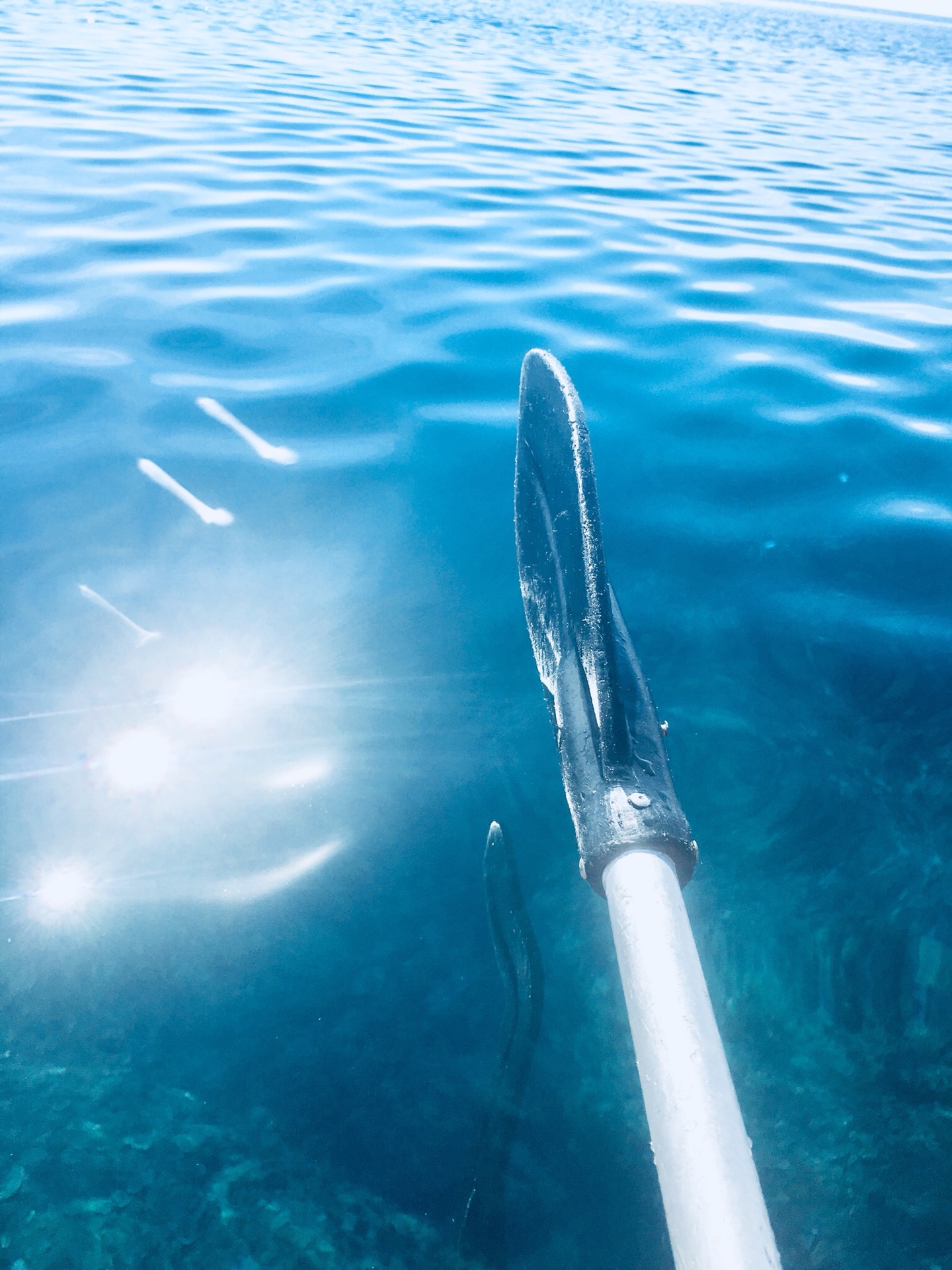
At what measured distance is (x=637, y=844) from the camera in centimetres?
135

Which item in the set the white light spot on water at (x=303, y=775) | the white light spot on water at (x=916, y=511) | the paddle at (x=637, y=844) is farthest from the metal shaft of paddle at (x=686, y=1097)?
the white light spot on water at (x=916, y=511)

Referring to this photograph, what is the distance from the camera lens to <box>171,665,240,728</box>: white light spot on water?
2.13 metres

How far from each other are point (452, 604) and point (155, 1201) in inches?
66.2

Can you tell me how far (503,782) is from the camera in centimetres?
202

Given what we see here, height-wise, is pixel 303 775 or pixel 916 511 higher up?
pixel 916 511

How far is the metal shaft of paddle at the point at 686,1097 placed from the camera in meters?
0.94

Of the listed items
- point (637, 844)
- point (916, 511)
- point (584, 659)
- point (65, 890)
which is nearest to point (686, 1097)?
point (637, 844)

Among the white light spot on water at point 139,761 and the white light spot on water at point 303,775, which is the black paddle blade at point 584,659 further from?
the white light spot on water at point 139,761

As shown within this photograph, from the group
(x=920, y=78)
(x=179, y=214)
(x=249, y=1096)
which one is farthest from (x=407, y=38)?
(x=249, y=1096)

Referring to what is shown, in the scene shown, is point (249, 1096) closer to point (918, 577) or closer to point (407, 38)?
point (918, 577)

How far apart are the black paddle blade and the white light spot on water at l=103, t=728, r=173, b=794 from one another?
1.02 meters

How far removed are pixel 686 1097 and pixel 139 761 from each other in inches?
60.6

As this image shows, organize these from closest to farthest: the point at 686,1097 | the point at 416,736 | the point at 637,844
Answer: the point at 686,1097 → the point at 637,844 → the point at 416,736

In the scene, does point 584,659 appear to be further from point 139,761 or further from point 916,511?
point 916,511
